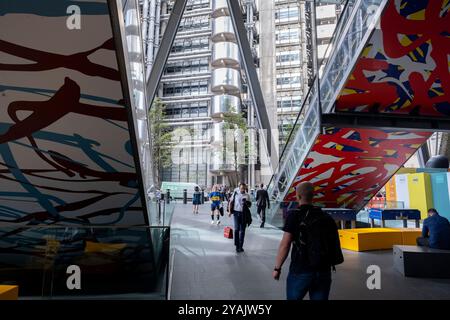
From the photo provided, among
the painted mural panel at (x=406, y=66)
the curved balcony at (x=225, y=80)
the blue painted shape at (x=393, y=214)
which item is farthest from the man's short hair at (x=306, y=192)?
the curved balcony at (x=225, y=80)

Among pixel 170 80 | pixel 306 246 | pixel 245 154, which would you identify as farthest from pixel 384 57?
pixel 170 80

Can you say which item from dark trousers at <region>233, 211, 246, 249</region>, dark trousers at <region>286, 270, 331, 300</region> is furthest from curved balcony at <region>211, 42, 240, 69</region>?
dark trousers at <region>286, 270, 331, 300</region>

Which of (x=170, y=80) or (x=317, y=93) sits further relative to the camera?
(x=170, y=80)

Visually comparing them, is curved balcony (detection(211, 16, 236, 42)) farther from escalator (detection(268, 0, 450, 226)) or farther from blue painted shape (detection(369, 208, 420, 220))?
blue painted shape (detection(369, 208, 420, 220))

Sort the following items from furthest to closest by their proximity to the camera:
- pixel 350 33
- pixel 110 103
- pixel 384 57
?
pixel 350 33, pixel 384 57, pixel 110 103

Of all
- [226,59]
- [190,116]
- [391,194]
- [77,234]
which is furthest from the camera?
[190,116]

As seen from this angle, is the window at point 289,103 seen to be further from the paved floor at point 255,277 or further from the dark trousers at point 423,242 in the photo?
the dark trousers at point 423,242

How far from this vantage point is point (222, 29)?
45000 millimetres

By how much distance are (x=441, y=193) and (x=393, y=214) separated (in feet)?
20.5

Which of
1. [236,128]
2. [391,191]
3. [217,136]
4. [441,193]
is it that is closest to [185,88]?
[217,136]

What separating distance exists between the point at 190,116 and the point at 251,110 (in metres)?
10.2

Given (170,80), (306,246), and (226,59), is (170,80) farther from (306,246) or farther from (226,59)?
(306,246)

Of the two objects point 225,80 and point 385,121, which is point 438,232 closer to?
point 385,121

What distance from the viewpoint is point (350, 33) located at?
24.5 feet
